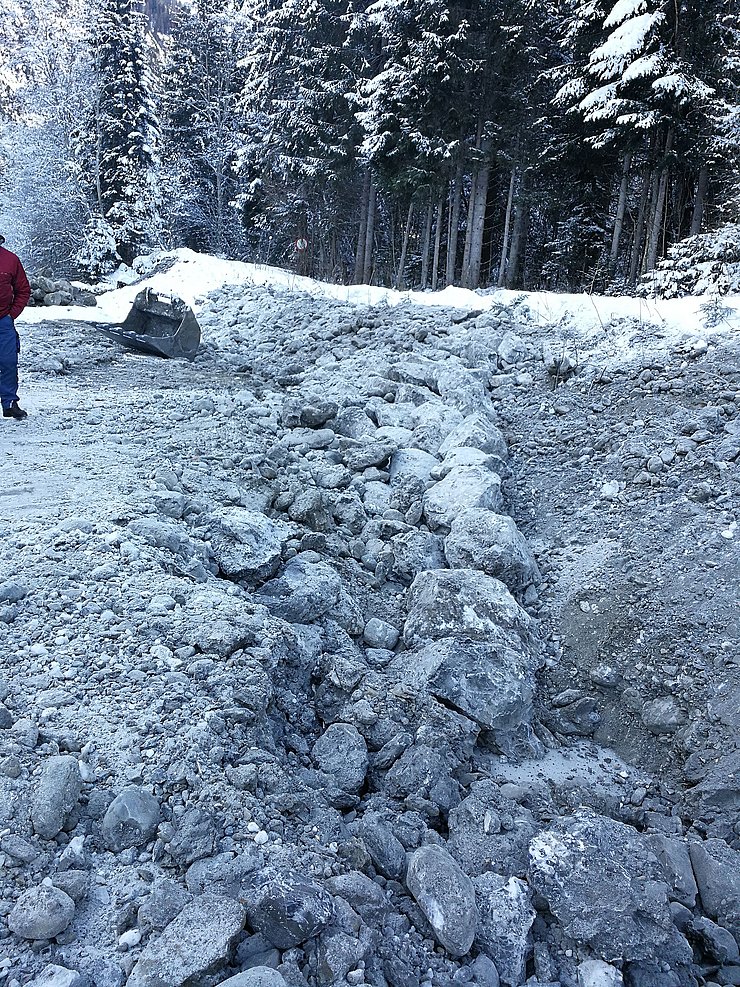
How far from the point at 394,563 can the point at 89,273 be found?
2275 cm

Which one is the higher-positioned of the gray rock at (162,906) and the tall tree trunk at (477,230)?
the tall tree trunk at (477,230)

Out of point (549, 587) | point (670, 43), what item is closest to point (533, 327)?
point (549, 587)

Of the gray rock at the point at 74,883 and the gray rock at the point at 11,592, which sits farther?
the gray rock at the point at 11,592

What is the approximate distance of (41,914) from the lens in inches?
72.6

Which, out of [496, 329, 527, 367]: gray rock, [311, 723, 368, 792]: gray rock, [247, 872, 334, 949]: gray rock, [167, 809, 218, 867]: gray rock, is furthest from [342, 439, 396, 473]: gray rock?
[247, 872, 334, 949]: gray rock

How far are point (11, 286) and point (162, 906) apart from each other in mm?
6100

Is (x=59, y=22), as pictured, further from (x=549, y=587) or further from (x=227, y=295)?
(x=549, y=587)

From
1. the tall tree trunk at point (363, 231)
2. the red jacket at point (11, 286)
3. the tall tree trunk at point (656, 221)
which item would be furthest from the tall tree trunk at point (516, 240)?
the red jacket at point (11, 286)

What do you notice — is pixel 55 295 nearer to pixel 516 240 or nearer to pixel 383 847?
pixel 383 847

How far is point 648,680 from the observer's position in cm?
414

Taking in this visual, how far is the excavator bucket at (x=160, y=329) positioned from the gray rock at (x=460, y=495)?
220 inches

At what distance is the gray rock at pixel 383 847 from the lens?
8.16 feet

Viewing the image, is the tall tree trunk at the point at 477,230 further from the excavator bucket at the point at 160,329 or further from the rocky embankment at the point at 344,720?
the rocky embankment at the point at 344,720

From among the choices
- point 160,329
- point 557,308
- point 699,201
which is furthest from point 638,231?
point 160,329
